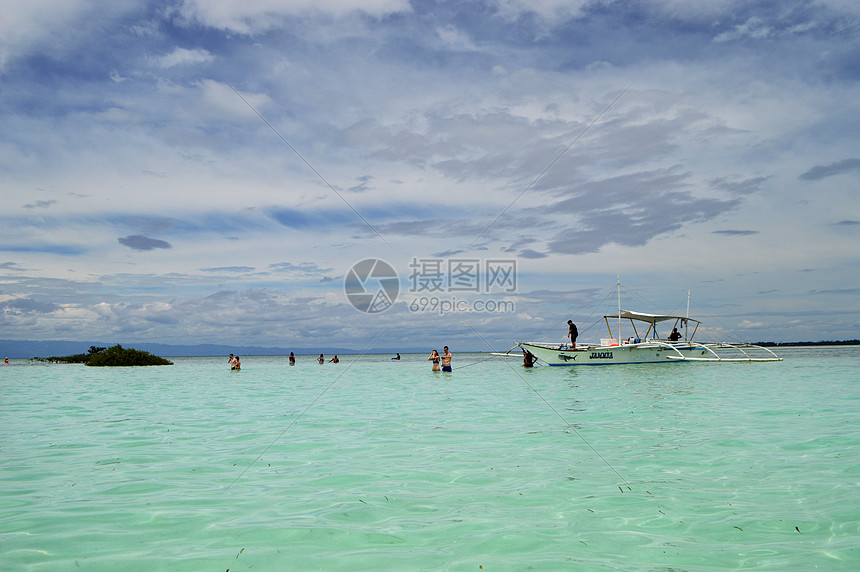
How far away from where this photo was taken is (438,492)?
738cm

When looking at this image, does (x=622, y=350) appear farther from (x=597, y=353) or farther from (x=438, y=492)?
(x=438, y=492)

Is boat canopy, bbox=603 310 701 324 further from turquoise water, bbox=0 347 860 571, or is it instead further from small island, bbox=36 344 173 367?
small island, bbox=36 344 173 367

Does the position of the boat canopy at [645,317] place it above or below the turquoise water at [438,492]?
above

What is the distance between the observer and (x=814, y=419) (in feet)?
44.7

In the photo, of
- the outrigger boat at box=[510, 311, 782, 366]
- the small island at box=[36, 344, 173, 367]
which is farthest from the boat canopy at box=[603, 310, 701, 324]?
the small island at box=[36, 344, 173, 367]

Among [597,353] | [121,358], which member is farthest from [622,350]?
[121,358]

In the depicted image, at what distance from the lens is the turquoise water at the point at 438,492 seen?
527cm

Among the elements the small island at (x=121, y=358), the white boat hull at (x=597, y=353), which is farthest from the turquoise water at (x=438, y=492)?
the small island at (x=121, y=358)

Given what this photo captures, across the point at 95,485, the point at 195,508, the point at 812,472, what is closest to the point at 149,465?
the point at 95,485

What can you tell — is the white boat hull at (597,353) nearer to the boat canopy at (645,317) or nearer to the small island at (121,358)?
the boat canopy at (645,317)

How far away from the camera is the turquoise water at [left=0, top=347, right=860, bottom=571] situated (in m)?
5.27

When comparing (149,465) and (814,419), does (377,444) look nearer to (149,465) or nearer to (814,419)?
(149,465)

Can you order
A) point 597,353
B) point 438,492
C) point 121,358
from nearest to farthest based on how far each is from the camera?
point 438,492 < point 597,353 < point 121,358

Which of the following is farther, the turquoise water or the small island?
the small island
